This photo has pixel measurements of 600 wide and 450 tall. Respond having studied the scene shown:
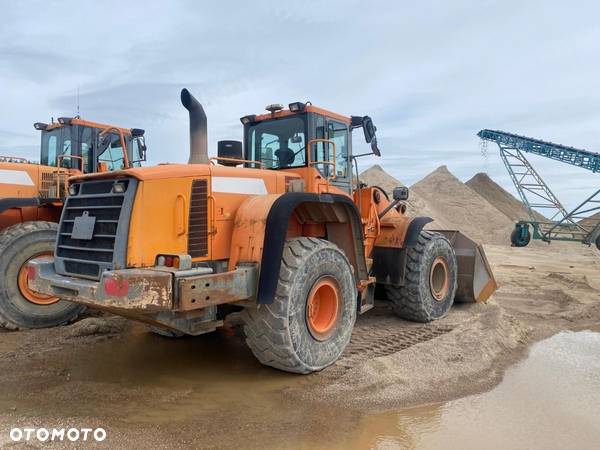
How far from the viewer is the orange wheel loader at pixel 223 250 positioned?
396 cm

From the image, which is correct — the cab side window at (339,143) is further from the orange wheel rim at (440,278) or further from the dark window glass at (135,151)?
the dark window glass at (135,151)

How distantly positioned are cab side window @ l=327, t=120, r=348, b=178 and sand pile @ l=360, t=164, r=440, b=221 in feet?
57.2

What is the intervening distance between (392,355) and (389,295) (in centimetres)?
175

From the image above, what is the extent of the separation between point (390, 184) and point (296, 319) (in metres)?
24.1

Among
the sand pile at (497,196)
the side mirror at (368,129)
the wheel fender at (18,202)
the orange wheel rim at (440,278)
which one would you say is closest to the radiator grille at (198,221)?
the side mirror at (368,129)

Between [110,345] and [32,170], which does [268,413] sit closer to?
[110,345]

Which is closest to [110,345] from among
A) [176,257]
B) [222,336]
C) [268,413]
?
[222,336]

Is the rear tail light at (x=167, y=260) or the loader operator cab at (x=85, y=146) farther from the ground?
the loader operator cab at (x=85, y=146)

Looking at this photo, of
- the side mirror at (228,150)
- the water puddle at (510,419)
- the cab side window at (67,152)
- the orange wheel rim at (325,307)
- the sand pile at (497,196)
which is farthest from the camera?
the sand pile at (497,196)

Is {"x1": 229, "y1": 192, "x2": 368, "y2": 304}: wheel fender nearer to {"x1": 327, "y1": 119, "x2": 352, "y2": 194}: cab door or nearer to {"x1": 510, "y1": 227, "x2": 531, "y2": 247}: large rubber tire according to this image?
{"x1": 327, "y1": 119, "x2": 352, "y2": 194}: cab door

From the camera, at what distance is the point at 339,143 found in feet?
20.0

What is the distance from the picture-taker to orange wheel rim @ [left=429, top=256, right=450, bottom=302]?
6973 millimetres

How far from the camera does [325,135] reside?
5.88 m

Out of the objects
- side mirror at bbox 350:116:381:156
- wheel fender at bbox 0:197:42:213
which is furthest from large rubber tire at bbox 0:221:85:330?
side mirror at bbox 350:116:381:156
